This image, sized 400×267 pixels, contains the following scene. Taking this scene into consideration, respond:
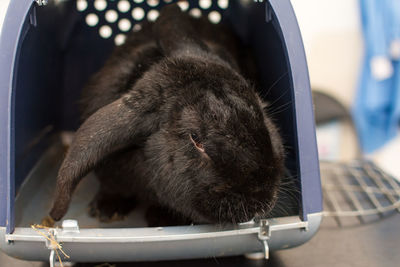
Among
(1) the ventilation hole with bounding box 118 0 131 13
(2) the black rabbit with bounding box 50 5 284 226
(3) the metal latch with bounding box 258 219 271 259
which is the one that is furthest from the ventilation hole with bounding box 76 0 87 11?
(3) the metal latch with bounding box 258 219 271 259

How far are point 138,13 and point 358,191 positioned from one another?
3.03ft

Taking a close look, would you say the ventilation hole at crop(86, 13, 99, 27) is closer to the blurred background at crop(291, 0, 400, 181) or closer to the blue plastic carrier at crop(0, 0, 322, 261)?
the blue plastic carrier at crop(0, 0, 322, 261)

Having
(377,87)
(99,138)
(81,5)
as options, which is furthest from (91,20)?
(377,87)

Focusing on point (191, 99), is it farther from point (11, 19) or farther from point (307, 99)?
point (11, 19)

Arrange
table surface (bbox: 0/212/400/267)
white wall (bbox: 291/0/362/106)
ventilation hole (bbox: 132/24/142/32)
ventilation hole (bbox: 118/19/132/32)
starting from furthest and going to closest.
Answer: white wall (bbox: 291/0/362/106), ventilation hole (bbox: 118/19/132/32), ventilation hole (bbox: 132/24/142/32), table surface (bbox: 0/212/400/267)

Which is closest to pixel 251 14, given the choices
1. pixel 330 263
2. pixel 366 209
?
pixel 366 209

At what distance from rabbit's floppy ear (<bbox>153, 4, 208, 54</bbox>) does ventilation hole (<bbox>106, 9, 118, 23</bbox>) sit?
0.30 meters

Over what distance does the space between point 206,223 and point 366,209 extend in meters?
0.61

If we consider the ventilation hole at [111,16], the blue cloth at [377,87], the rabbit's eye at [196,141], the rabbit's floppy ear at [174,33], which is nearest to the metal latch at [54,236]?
the rabbit's eye at [196,141]

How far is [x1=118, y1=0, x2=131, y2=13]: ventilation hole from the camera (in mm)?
1447

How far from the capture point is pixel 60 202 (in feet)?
2.90

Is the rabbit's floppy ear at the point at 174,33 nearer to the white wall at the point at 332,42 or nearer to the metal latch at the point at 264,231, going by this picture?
the metal latch at the point at 264,231

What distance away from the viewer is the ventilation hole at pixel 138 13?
1.46m

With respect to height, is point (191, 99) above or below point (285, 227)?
above
